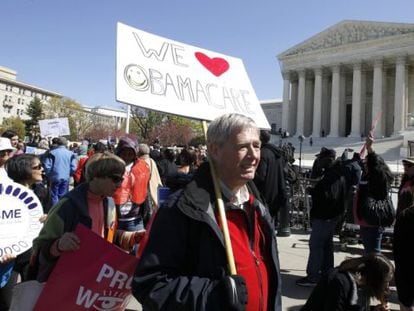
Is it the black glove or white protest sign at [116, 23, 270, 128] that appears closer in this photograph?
the black glove

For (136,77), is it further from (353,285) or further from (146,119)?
(146,119)

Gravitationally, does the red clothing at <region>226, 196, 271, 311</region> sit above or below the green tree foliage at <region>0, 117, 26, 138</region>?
below

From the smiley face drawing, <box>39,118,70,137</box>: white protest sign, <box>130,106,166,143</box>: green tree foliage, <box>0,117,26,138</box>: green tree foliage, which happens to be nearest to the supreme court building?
<box>130,106,166,143</box>: green tree foliage

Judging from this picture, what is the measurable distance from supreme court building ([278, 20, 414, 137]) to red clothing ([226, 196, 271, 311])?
50253 mm

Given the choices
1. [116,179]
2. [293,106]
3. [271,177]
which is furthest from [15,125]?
[116,179]

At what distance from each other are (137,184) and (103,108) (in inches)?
5556

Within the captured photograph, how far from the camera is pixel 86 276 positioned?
2.41 metres

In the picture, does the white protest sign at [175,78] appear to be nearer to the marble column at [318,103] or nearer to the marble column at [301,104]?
the marble column at [318,103]

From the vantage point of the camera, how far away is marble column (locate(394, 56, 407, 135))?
48.0 metres

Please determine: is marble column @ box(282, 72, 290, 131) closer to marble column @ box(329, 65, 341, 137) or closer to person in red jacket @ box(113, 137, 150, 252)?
marble column @ box(329, 65, 341, 137)

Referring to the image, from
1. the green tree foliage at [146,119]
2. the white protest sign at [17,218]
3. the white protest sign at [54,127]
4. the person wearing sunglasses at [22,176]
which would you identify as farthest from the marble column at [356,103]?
the white protest sign at [17,218]

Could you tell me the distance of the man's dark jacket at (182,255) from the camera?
5.12 feet

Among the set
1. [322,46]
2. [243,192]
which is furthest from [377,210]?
[322,46]

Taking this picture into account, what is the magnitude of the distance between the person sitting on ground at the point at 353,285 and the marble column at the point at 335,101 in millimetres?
53010
